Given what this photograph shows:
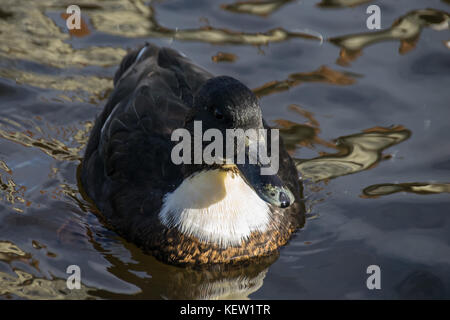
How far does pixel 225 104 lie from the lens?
5.17m

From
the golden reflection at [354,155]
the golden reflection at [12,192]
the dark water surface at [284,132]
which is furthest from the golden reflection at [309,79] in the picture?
the golden reflection at [12,192]

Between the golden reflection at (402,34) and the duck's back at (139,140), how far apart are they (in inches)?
98.2

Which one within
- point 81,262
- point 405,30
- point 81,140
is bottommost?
point 81,262

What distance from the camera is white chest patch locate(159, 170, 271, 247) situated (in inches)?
220

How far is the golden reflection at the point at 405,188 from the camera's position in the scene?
6.63m

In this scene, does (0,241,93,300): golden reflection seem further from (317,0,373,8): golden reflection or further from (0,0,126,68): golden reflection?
(317,0,373,8): golden reflection

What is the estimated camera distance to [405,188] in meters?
6.70

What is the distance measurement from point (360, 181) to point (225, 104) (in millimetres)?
2205

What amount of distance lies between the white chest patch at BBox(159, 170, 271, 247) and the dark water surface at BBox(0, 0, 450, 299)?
320mm

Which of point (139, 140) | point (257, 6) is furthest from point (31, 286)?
point (257, 6)

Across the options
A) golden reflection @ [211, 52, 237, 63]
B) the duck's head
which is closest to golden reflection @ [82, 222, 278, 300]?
the duck's head

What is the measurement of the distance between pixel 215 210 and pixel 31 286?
156cm
